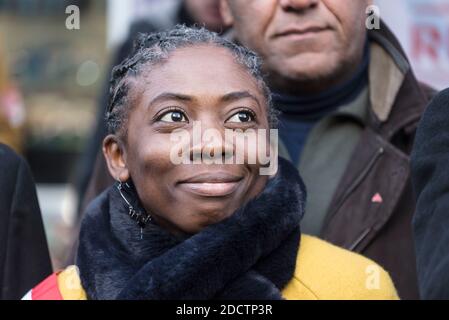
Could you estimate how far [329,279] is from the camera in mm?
2691

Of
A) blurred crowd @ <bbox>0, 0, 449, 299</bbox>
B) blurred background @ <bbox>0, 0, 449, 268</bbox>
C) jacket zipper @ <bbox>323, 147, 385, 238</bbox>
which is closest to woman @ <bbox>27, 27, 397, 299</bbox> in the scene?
blurred crowd @ <bbox>0, 0, 449, 299</bbox>

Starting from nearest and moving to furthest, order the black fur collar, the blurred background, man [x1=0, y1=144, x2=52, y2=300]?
the black fur collar
man [x1=0, y1=144, x2=52, y2=300]
the blurred background

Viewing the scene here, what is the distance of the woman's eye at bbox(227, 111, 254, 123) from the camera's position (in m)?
2.72

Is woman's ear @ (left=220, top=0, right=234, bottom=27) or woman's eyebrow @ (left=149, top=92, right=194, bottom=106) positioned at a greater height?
woman's ear @ (left=220, top=0, right=234, bottom=27)

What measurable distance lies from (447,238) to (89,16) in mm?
5898

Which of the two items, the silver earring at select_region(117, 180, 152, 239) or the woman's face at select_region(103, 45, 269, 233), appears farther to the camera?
the silver earring at select_region(117, 180, 152, 239)

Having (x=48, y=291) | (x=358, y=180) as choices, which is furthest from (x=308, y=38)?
(x=48, y=291)

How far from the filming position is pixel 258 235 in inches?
103

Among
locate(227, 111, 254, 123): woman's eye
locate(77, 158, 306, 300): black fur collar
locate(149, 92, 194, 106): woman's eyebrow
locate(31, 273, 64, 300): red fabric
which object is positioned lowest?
locate(31, 273, 64, 300): red fabric

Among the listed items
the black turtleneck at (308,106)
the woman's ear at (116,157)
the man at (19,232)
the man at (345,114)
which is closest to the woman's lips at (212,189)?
the woman's ear at (116,157)

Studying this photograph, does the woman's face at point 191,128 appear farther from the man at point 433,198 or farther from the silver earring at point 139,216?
the man at point 433,198

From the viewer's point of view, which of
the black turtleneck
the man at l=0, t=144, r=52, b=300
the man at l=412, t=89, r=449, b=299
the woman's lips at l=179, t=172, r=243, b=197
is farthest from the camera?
the black turtleneck

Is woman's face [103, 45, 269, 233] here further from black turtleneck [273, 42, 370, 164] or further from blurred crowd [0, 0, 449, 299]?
black turtleneck [273, 42, 370, 164]
